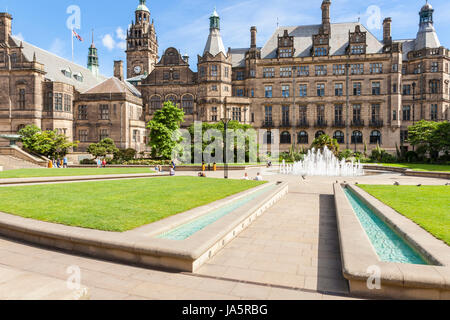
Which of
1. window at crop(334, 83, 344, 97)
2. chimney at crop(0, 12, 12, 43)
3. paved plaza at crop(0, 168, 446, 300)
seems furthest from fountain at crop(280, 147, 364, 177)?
chimney at crop(0, 12, 12, 43)

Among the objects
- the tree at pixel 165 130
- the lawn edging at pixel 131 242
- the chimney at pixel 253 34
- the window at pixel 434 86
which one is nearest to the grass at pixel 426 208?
the lawn edging at pixel 131 242

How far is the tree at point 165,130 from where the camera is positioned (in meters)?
38.4

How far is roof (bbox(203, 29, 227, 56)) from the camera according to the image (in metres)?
52.3

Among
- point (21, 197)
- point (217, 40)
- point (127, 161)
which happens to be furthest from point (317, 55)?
point (21, 197)

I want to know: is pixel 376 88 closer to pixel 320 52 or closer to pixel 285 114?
pixel 320 52

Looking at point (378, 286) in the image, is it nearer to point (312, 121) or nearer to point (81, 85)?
point (312, 121)

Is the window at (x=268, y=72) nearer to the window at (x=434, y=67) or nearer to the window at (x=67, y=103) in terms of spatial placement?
the window at (x=434, y=67)

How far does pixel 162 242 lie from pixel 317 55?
5465 centimetres

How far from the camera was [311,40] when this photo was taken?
181 feet

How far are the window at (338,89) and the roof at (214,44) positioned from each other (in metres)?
21.6

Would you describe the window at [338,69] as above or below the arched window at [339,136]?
above

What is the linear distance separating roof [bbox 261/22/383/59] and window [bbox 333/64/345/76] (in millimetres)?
2454

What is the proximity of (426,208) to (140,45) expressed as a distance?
Result: 79.6 m

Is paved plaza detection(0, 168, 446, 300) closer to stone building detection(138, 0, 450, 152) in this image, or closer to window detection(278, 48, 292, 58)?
stone building detection(138, 0, 450, 152)
